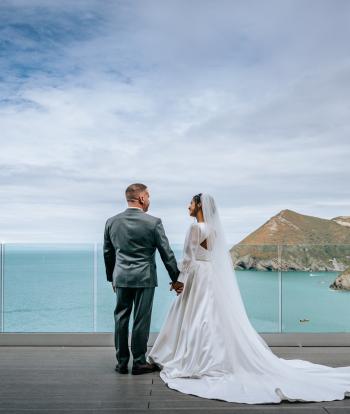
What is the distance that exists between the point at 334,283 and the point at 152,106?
22.4 ft

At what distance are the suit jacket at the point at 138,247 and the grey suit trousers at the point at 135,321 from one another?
0.29ft

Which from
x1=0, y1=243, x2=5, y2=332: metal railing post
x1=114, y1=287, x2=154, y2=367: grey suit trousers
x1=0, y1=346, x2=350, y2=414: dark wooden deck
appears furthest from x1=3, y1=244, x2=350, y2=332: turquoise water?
x1=114, y1=287, x2=154, y2=367: grey suit trousers

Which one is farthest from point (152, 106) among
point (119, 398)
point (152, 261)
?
point (119, 398)

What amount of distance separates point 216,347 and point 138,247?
3.20 ft

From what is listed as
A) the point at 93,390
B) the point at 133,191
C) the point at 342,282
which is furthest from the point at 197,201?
the point at 342,282

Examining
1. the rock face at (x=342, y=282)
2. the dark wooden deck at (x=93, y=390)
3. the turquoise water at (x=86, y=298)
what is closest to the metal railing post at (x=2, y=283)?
the turquoise water at (x=86, y=298)

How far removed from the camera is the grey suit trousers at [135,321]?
4.95 metres

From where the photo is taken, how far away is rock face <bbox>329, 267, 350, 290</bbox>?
6.49 metres

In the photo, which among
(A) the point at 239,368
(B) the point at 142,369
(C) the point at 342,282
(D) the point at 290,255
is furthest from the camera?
(D) the point at 290,255

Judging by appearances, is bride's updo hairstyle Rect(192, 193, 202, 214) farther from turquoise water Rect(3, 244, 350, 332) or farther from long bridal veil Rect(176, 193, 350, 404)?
turquoise water Rect(3, 244, 350, 332)

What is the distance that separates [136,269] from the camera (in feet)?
16.2

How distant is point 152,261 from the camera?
5027mm

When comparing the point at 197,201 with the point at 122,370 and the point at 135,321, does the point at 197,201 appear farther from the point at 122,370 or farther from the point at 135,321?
the point at 122,370

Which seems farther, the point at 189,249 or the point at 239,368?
the point at 189,249
